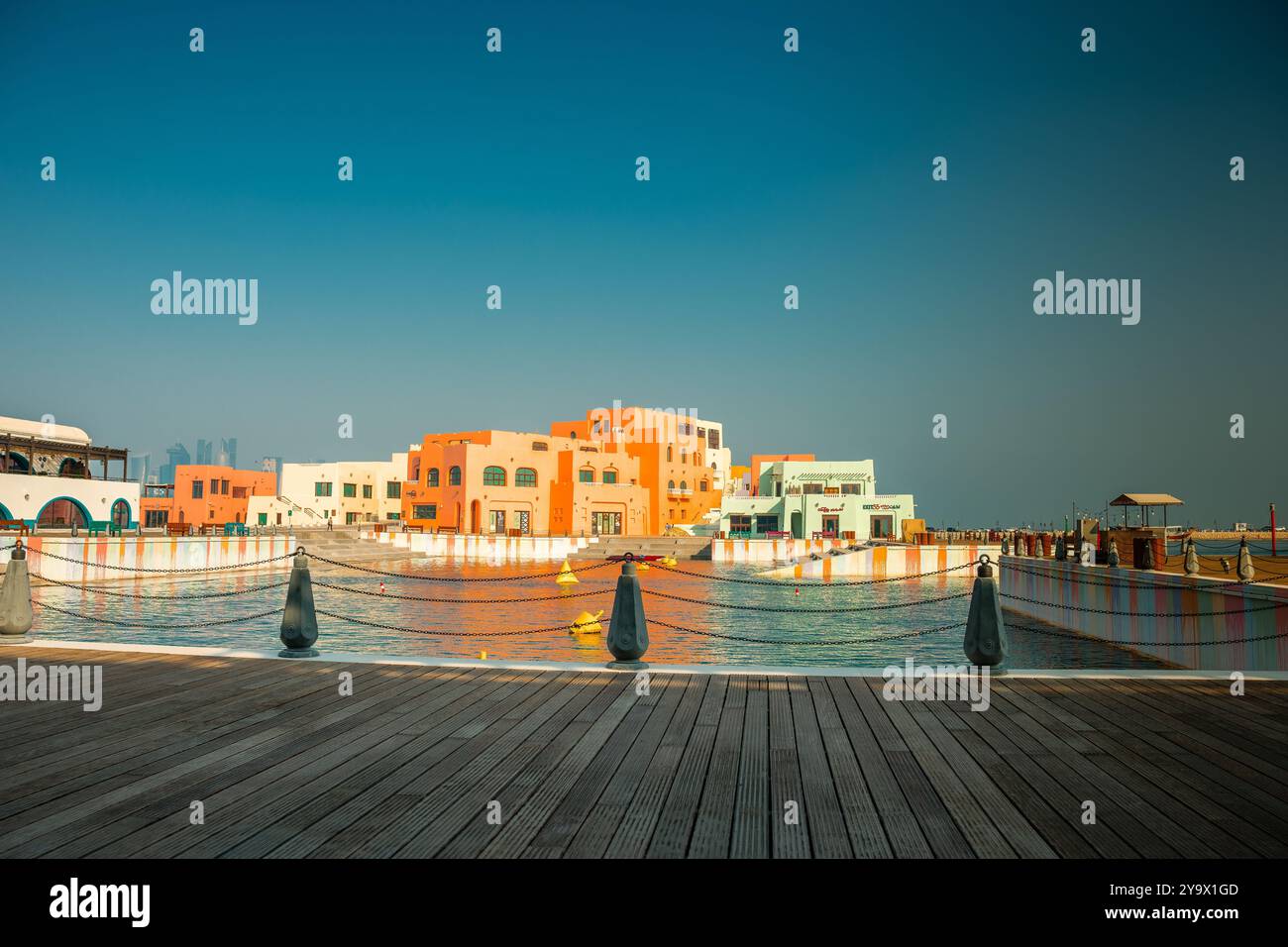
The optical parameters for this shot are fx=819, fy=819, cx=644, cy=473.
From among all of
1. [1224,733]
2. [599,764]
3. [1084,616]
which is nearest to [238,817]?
[599,764]

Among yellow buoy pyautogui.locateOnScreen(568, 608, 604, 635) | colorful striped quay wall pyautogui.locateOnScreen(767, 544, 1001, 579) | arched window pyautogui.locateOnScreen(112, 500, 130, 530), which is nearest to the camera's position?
yellow buoy pyautogui.locateOnScreen(568, 608, 604, 635)

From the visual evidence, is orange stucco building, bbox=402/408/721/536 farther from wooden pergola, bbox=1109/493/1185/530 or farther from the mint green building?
wooden pergola, bbox=1109/493/1185/530

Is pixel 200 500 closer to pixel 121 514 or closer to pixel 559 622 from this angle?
pixel 121 514

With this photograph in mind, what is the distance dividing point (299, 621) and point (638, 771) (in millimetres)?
5323

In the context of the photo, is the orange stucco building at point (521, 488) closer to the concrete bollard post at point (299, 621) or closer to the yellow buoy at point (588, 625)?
the yellow buoy at point (588, 625)

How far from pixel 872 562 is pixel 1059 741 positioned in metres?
46.2

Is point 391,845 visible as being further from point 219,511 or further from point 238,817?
point 219,511

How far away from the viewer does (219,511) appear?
260 ft

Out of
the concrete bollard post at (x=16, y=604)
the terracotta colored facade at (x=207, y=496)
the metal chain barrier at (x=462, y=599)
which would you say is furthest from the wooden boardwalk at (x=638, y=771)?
the terracotta colored facade at (x=207, y=496)

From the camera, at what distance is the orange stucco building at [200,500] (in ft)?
257

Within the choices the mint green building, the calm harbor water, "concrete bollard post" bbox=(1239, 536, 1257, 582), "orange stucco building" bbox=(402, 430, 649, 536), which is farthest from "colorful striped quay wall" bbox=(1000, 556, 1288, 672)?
"orange stucco building" bbox=(402, 430, 649, 536)

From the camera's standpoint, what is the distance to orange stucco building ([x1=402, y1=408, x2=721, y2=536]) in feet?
232

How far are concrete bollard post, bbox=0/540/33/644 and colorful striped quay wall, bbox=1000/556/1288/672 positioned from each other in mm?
12778
